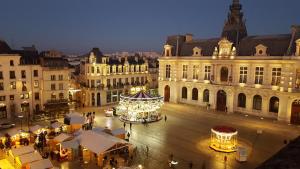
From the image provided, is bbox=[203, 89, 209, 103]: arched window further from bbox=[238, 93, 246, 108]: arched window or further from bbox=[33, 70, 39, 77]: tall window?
bbox=[33, 70, 39, 77]: tall window

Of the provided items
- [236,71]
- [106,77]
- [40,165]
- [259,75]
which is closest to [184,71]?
[236,71]

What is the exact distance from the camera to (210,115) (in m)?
43.1

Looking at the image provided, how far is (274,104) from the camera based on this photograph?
40.1 m

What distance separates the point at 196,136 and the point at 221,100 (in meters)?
17.2

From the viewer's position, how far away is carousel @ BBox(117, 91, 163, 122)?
37797mm

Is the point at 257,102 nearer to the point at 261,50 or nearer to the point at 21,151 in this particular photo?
the point at 261,50

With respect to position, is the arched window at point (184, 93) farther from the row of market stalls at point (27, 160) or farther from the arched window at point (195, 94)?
the row of market stalls at point (27, 160)

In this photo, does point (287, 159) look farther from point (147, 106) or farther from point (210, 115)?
point (210, 115)

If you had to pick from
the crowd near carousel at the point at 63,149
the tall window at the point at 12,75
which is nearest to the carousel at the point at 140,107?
the crowd near carousel at the point at 63,149

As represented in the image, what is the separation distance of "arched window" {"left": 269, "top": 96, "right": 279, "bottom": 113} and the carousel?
59.7ft

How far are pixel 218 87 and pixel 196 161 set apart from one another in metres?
24.9

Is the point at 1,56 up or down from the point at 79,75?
up

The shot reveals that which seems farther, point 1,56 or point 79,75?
point 79,75

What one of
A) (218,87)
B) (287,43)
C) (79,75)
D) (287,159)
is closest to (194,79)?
(218,87)
